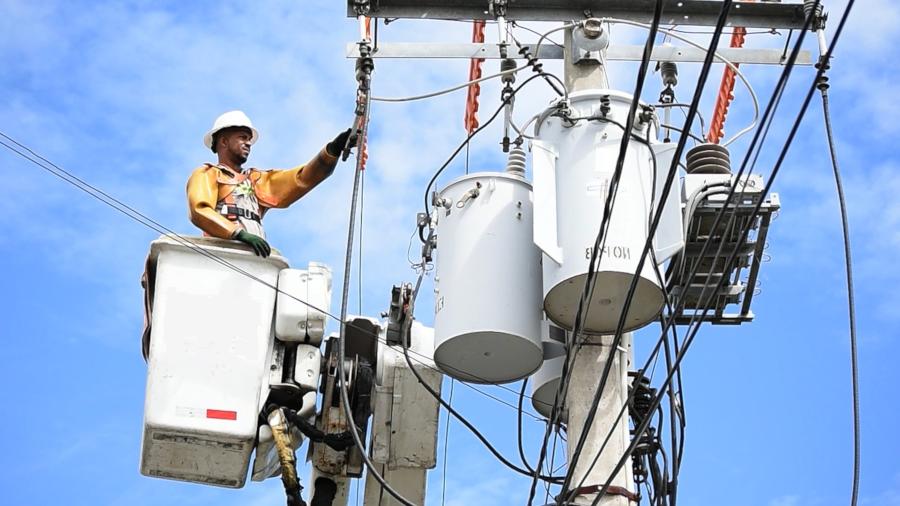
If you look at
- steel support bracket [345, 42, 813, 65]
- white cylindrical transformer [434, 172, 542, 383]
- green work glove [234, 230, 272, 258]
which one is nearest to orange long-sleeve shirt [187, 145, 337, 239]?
green work glove [234, 230, 272, 258]

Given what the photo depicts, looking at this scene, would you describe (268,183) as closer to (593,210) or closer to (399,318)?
(399,318)

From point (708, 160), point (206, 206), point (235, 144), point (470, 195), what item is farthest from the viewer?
point (235, 144)

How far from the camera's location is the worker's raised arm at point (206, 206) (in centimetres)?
754

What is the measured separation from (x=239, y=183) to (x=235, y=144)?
1.13 ft

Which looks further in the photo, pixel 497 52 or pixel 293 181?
pixel 293 181

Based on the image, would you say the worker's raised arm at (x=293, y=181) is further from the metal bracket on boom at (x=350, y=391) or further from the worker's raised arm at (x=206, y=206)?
the metal bracket on boom at (x=350, y=391)

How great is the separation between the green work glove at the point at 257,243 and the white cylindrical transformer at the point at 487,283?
1.04m

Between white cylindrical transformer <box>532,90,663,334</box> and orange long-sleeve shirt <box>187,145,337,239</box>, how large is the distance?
5.84 ft

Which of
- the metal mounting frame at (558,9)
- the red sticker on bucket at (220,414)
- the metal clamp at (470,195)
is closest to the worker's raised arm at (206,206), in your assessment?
the red sticker on bucket at (220,414)

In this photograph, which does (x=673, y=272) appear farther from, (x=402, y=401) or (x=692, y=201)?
(x=402, y=401)

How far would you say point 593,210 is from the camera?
252 inches

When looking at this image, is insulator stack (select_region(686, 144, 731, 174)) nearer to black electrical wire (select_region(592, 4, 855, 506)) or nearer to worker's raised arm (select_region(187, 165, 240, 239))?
black electrical wire (select_region(592, 4, 855, 506))

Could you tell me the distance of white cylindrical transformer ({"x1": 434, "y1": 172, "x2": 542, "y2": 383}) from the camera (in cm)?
656

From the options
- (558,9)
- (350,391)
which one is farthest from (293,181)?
(558,9)
